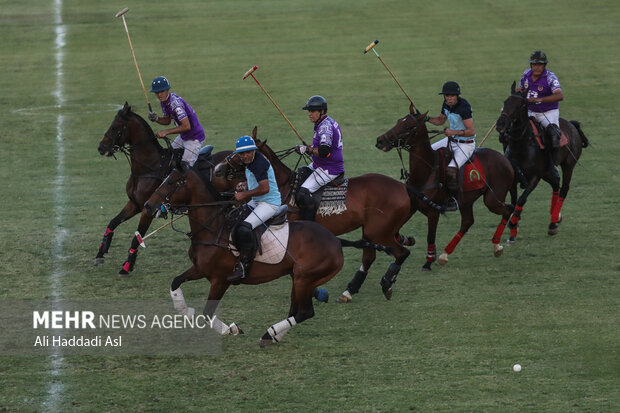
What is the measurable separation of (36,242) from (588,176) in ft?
36.7

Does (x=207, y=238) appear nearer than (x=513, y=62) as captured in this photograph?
Yes

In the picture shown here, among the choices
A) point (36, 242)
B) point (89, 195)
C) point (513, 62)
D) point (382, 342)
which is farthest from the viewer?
point (513, 62)

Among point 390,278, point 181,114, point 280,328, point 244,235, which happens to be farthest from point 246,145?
point 181,114

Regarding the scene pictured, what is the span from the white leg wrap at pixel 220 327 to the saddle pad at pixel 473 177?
5.21 meters

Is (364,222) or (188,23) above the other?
(364,222)

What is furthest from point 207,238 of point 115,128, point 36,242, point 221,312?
point 36,242

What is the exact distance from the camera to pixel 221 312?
13.4 meters

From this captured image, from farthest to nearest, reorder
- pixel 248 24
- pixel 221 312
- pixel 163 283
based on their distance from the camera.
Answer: pixel 248 24
pixel 163 283
pixel 221 312

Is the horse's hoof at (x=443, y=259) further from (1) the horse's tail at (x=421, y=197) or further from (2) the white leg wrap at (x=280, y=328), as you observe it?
(2) the white leg wrap at (x=280, y=328)

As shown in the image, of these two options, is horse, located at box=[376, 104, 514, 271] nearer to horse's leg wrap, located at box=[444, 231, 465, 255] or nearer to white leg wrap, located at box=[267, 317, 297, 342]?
horse's leg wrap, located at box=[444, 231, 465, 255]

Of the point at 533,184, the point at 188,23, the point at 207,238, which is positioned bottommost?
the point at 188,23

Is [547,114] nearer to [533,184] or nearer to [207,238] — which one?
[533,184]

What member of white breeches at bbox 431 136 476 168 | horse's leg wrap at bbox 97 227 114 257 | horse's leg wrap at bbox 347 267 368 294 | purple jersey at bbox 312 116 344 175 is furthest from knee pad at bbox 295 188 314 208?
horse's leg wrap at bbox 97 227 114 257

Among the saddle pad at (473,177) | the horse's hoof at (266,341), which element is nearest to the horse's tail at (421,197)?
the saddle pad at (473,177)
